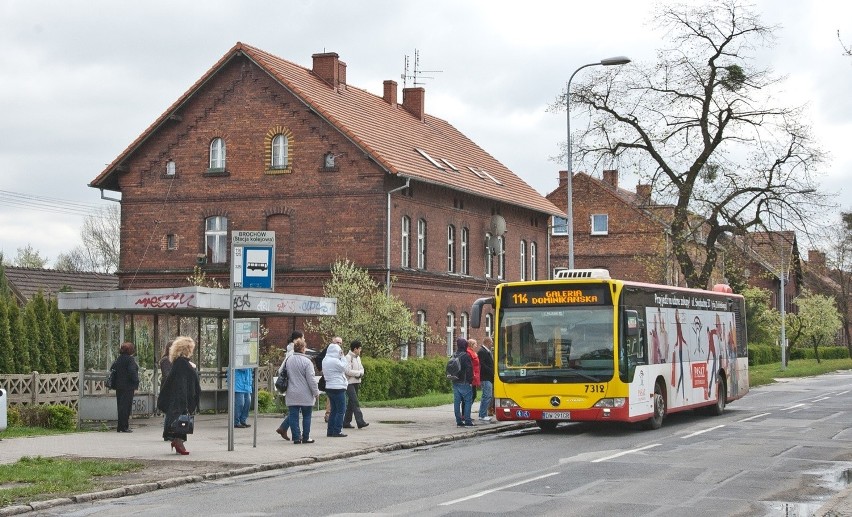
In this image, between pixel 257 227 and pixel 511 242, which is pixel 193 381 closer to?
pixel 257 227

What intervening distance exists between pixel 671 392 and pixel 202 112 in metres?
25.5

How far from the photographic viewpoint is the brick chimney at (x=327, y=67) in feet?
161

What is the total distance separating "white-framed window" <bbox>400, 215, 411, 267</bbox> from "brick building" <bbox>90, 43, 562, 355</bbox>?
0.19ft

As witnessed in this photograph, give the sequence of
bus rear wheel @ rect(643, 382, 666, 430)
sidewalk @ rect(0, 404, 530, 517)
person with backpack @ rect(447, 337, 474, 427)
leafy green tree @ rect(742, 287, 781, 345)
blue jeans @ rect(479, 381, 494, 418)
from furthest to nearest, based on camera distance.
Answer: leafy green tree @ rect(742, 287, 781, 345) → blue jeans @ rect(479, 381, 494, 418) → person with backpack @ rect(447, 337, 474, 427) → bus rear wheel @ rect(643, 382, 666, 430) → sidewalk @ rect(0, 404, 530, 517)

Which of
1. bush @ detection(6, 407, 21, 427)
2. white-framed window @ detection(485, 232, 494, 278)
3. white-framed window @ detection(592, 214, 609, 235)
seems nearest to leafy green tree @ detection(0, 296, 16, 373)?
bush @ detection(6, 407, 21, 427)

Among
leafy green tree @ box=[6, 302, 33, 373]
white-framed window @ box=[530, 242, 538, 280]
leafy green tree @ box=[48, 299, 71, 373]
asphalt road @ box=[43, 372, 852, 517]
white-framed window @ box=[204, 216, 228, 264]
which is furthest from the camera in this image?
white-framed window @ box=[530, 242, 538, 280]

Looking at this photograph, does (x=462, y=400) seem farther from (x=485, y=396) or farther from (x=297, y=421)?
(x=297, y=421)

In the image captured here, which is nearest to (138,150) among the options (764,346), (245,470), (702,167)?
(702,167)

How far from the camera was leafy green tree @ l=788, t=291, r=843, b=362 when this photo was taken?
75.5 m

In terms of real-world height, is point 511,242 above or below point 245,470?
above

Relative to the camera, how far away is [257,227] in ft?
148

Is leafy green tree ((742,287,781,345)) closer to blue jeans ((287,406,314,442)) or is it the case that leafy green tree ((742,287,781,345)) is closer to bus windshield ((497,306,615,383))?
bus windshield ((497,306,615,383))

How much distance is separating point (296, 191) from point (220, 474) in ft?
93.6

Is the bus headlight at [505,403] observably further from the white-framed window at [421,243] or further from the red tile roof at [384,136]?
the white-framed window at [421,243]
